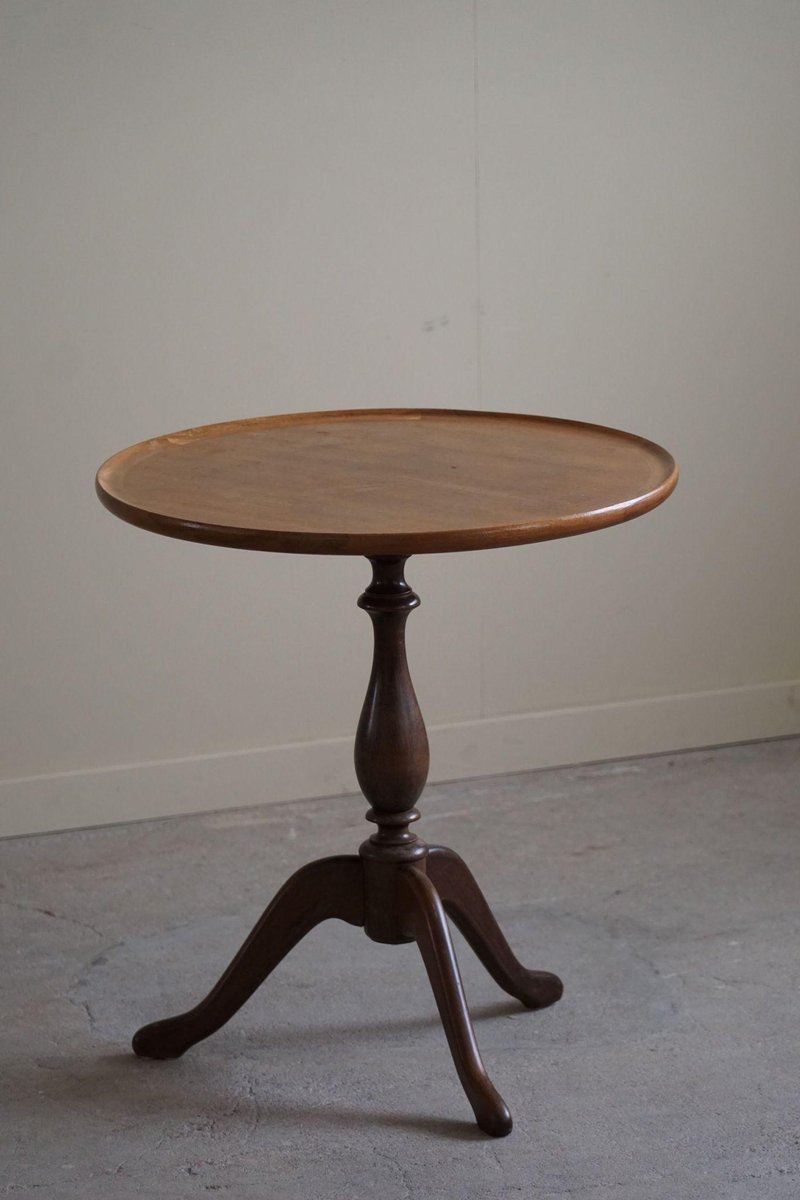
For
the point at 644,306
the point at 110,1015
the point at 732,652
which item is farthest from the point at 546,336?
the point at 110,1015

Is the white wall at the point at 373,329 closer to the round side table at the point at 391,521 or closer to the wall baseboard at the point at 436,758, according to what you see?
the wall baseboard at the point at 436,758

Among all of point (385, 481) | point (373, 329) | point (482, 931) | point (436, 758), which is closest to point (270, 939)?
point (482, 931)

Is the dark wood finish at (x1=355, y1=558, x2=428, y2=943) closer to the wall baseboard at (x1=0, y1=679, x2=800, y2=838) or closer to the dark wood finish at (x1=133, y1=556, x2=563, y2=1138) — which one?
the dark wood finish at (x1=133, y1=556, x2=563, y2=1138)

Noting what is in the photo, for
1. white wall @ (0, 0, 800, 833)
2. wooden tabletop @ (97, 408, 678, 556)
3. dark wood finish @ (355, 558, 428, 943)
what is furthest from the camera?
white wall @ (0, 0, 800, 833)

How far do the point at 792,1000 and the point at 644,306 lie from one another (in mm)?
1476

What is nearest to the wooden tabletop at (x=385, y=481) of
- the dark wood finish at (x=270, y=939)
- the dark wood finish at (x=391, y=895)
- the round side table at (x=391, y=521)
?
the round side table at (x=391, y=521)

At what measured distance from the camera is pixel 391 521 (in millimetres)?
1640

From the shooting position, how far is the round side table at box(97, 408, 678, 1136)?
1645mm

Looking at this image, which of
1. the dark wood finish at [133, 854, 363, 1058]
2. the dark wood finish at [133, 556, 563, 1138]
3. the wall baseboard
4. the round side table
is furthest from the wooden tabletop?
the wall baseboard

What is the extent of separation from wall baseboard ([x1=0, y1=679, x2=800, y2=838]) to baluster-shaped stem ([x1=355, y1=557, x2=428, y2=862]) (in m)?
1.00

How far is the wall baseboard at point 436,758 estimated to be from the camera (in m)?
2.91

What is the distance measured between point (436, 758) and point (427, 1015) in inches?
37.3

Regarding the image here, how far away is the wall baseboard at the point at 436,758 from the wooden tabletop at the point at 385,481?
969mm

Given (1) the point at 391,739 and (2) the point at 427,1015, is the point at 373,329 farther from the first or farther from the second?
(2) the point at 427,1015
